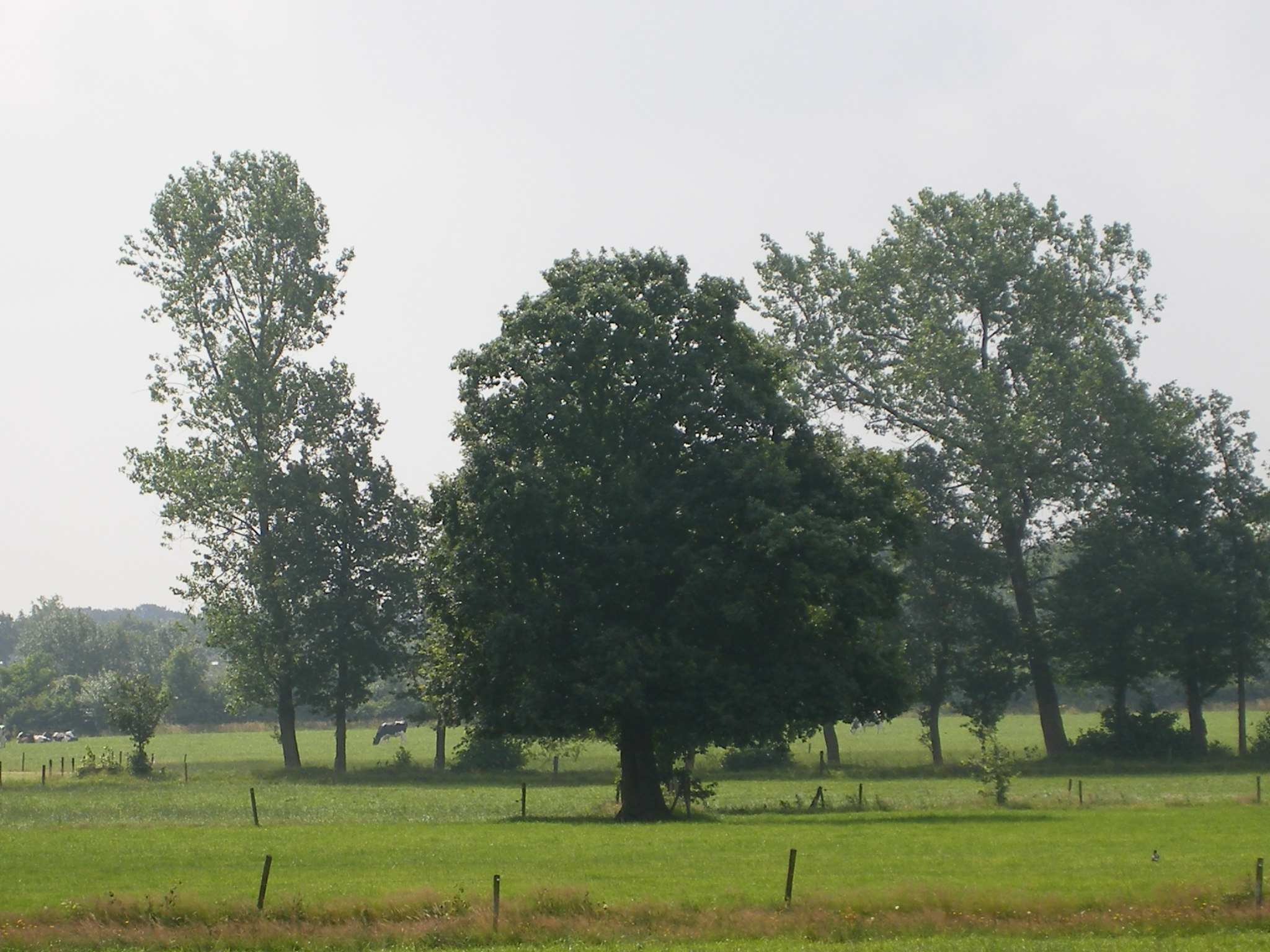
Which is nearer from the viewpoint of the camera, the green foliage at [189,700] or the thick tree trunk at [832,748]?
the thick tree trunk at [832,748]

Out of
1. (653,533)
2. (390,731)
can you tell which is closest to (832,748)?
(653,533)

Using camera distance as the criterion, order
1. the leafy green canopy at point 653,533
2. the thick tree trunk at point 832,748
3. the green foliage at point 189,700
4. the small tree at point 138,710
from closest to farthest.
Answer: the leafy green canopy at point 653,533 < the thick tree trunk at point 832,748 < the small tree at point 138,710 < the green foliage at point 189,700

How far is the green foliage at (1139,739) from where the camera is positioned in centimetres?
7088

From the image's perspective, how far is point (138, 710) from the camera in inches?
2972

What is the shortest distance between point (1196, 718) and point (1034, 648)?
921 centimetres

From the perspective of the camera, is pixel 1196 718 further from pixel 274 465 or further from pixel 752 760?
pixel 274 465

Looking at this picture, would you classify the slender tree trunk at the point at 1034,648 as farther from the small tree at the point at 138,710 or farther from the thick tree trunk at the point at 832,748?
the small tree at the point at 138,710

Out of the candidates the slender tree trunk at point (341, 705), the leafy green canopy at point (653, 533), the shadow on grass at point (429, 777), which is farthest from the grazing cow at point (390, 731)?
the leafy green canopy at point (653, 533)

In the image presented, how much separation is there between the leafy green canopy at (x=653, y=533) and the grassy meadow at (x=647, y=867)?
4124 mm

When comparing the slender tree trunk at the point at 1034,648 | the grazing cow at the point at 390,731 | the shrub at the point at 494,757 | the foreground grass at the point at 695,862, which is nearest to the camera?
the foreground grass at the point at 695,862

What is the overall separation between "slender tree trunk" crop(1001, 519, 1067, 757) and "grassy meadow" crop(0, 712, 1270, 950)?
14405 mm

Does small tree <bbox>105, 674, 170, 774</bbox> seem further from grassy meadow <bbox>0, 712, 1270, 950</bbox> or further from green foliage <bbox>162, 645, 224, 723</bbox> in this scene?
green foliage <bbox>162, 645, 224, 723</bbox>

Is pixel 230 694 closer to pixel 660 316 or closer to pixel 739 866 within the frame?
pixel 660 316

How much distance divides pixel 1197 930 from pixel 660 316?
2610cm
